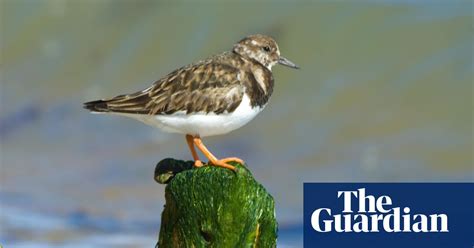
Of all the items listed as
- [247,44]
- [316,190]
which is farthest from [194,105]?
[316,190]

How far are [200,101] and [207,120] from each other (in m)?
0.18

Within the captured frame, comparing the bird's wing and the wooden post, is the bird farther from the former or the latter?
the wooden post

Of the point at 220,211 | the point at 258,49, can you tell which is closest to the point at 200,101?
the point at 258,49

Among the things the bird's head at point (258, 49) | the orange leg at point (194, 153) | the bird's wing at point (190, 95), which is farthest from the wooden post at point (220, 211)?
the bird's head at point (258, 49)

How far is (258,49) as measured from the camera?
965 cm

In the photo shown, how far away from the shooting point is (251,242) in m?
8.30

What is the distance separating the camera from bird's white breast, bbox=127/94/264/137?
9.02 meters

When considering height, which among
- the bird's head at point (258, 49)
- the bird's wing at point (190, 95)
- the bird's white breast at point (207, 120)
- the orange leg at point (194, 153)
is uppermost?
the bird's head at point (258, 49)

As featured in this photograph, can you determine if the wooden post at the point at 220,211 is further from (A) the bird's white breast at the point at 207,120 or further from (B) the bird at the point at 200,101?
(A) the bird's white breast at the point at 207,120

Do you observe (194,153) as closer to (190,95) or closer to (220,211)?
(190,95)

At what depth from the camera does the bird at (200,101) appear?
355 inches

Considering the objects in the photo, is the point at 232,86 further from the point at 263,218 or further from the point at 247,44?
the point at 263,218

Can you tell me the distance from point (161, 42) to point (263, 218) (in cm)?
1334

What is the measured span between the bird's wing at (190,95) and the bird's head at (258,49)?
408 mm
